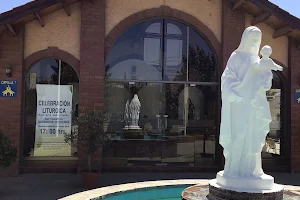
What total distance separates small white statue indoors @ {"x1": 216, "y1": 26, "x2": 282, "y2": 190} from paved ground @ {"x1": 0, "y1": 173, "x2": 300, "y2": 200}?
14.1 feet

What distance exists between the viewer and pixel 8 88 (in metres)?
10.8

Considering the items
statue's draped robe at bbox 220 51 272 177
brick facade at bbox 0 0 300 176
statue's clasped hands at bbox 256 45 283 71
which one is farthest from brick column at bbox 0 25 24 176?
statue's clasped hands at bbox 256 45 283 71

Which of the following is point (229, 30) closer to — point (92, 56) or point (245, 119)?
point (92, 56)

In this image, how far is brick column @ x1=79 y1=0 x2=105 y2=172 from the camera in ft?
36.8

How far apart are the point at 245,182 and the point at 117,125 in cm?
673

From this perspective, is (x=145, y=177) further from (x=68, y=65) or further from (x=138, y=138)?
(x=68, y=65)

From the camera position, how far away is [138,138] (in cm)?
1204

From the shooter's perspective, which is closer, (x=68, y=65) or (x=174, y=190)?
(x=174, y=190)

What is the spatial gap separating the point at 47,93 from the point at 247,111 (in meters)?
7.24

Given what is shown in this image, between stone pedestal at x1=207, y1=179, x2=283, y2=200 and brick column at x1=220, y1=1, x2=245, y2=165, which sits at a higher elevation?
brick column at x1=220, y1=1, x2=245, y2=165

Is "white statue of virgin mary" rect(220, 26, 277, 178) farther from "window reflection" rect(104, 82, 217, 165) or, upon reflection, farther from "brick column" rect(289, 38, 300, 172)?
"brick column" rect(289, 38, 300, 172)

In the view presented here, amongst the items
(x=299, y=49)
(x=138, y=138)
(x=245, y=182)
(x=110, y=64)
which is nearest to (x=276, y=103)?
(x=299, y=49)

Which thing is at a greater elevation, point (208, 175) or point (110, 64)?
point (110, 64)

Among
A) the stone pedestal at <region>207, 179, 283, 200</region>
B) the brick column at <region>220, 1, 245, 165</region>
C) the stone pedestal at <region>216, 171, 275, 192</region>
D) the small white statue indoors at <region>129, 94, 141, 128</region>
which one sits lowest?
the stone pedestal at <region>207, 179, 283, 200</region>
